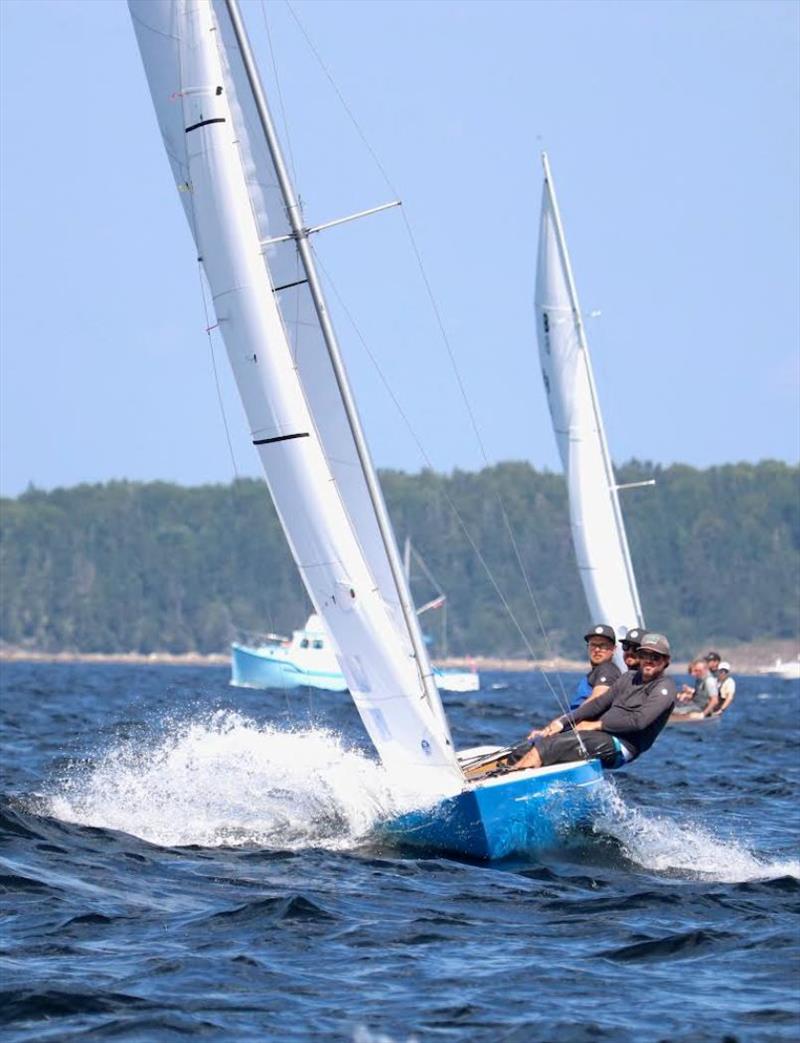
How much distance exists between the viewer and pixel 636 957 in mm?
8539

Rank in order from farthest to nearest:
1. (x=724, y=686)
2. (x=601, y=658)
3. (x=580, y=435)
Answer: (x=580, y=435) → (x=724, y=686) → (x=601, y=658)

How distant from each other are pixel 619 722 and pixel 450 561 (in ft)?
388

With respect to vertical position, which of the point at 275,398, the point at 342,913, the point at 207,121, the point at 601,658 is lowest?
the point at 342,913

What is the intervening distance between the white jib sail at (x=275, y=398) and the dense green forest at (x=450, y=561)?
10901 centimetres

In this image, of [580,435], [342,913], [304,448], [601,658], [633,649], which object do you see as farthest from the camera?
[580,435]

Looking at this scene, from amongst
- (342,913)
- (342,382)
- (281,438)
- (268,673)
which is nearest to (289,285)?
(342,382)

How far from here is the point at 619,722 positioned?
12.2 meters

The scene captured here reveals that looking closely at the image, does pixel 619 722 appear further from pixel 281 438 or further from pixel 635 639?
pixel 281 438

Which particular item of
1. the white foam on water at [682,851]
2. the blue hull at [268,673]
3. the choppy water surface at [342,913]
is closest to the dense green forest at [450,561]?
the blue hull at [268,673]

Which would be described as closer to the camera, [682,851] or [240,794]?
[682,851]

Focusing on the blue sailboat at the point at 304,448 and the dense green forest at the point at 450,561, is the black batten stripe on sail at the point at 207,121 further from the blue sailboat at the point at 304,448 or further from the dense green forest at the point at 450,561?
the dense green forest at the point at 450,561

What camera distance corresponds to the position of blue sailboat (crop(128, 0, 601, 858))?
11.8 m

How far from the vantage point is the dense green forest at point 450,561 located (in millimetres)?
128500

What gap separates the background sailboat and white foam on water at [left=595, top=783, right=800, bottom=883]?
1509 cm
